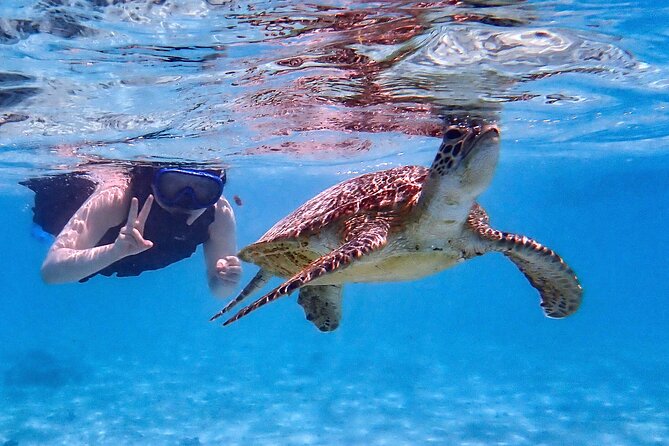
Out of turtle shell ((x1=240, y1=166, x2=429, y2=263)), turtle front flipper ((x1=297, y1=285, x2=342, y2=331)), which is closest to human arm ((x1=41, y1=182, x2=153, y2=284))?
turtle shell ((x1=240, y1=166, x2=429, y2=263))

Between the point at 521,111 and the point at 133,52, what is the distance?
7.70 m

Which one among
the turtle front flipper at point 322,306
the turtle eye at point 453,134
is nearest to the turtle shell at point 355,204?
the turtle eye at point 453,134

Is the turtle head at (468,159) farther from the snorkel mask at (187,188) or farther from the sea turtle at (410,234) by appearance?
the snorkel mask at (187,188)

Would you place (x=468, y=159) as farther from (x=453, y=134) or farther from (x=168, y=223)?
(x=168, y=223)

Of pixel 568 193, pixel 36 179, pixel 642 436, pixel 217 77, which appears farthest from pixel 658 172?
pixel 36 179

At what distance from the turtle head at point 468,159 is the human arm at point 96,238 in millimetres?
3024

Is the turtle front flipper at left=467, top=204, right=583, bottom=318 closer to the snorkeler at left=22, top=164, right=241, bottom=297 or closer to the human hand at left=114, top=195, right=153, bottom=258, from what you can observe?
the human hand at left=114, top=195, right=153, bottom=258

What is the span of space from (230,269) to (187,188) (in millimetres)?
1417

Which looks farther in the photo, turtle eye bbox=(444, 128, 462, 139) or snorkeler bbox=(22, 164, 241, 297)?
snorkeler bbox=(22, 164, 241, 297)

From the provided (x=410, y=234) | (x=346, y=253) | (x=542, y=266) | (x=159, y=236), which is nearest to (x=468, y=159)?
(x=410, y=234)

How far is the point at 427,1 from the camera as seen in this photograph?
5430 millimetres

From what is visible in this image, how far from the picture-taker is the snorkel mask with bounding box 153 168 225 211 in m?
7.37

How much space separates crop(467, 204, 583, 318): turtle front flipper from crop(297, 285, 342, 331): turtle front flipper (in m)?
2.06

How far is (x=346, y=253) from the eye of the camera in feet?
12.7
